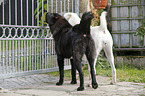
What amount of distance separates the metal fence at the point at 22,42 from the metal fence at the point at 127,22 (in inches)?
101

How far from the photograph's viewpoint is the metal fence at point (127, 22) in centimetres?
804

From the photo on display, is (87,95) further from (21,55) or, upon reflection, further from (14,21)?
(14,21)

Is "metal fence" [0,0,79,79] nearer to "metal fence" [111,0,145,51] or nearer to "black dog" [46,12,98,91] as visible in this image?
"black dog" [46,12,98,91]

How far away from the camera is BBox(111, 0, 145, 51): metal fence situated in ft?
26.4

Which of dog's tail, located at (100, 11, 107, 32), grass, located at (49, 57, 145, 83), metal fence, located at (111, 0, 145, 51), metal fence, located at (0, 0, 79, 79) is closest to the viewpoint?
dog's tail, located at (100, 11, 107, 32)

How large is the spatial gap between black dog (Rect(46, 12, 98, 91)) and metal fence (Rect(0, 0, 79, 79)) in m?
0.89

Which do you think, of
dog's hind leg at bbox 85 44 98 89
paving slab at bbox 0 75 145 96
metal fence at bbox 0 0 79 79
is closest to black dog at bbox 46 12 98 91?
dog's hind leg at bbox 85 44 98 89

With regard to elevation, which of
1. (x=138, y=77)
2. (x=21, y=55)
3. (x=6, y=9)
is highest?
(x=6, y=9)

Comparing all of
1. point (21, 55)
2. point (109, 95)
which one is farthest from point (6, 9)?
point (109, 95)

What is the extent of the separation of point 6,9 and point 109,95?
3.10m

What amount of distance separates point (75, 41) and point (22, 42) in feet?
5.50

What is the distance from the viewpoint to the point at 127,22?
8.21 metres

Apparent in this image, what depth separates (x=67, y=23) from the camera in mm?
5434

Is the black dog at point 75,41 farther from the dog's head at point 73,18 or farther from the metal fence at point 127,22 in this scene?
the metal fence at point 127,22
